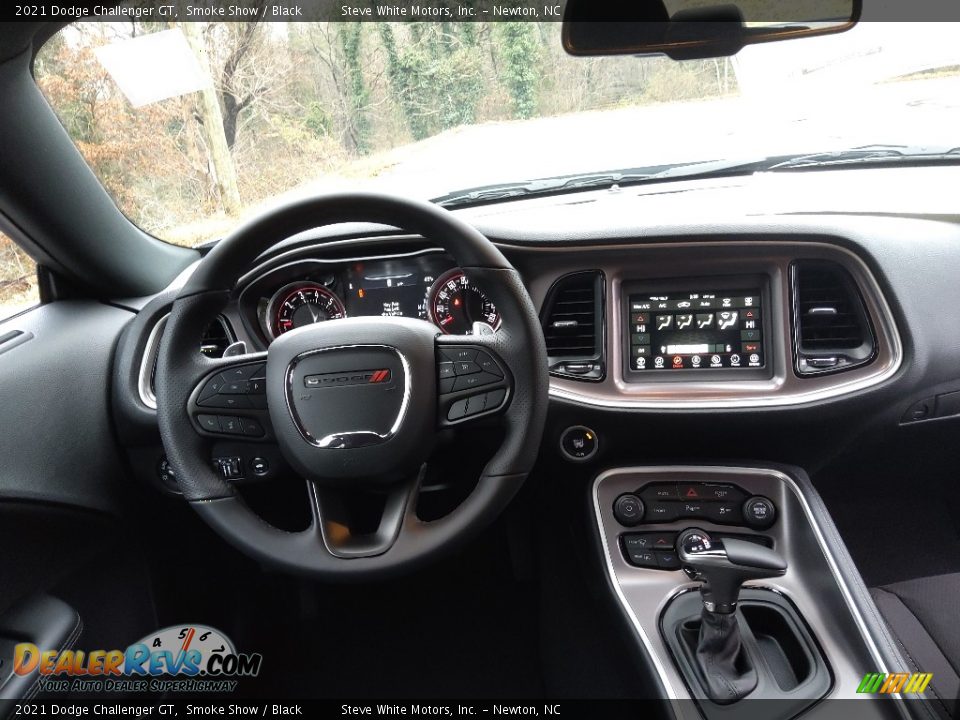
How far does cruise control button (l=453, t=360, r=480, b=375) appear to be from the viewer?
1530 mm

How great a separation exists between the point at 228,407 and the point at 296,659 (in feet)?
4.48

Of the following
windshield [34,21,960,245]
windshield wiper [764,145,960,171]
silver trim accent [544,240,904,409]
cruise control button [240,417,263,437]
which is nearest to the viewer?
cruise control button [240,417,263,437]

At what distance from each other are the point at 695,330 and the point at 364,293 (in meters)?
1.01

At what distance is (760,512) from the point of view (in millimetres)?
2088

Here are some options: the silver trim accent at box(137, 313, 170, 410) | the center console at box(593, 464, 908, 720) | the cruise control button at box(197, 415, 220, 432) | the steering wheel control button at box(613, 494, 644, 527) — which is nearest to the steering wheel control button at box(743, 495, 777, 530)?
the center console at box(593, 464, 908, 720)

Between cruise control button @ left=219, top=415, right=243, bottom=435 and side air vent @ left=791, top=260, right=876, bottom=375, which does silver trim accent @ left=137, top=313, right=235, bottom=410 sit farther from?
side air vent @ left=791, top=260, right=876, bottom=375

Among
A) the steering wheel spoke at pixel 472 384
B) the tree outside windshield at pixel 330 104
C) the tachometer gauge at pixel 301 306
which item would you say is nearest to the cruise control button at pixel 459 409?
the steering wheel spoke at pixel 472 384

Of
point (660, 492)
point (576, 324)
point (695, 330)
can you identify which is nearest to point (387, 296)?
point (576, 324)

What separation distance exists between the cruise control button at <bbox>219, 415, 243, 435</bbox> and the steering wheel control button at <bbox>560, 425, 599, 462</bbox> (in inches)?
38.3

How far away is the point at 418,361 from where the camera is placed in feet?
4.98

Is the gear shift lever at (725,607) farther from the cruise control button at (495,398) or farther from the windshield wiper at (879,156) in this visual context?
the windshield wiper at (879,156)

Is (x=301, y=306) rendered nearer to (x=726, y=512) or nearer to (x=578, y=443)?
(x=578, y=443)

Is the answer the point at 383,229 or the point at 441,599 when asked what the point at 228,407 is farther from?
the point at 441,599

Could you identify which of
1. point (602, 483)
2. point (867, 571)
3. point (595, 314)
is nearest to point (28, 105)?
point (595, 314)
